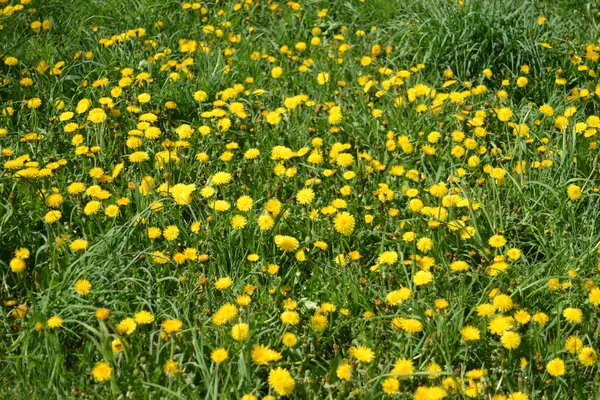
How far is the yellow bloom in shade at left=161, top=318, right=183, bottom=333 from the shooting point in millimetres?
2531

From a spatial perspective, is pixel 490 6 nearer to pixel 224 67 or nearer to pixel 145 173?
pixel 224 67

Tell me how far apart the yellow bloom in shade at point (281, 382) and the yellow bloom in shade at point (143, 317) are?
1.54 ft

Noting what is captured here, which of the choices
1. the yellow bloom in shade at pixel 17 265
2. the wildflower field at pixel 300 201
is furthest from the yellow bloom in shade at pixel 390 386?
the yellow bloom in shade at pixel 17 265

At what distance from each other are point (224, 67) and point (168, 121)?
57cm

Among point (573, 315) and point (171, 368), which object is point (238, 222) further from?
point (573, 315)

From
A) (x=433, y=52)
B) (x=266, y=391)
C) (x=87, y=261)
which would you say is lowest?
(x=266, y=391)

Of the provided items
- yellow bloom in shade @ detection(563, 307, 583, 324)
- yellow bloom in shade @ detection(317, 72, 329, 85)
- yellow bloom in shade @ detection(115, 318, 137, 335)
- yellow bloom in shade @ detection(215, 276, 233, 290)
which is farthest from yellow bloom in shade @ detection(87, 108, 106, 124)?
yellow bloom in shade @ detection(563, 307, 583, 324)

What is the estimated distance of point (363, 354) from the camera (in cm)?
254

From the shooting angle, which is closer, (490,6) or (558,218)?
(558,218)

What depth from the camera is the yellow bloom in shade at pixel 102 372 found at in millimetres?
2393

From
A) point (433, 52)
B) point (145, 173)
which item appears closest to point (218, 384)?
point (145, 173)

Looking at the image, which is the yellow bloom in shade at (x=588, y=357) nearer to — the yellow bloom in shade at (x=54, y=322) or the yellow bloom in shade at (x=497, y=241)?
the yellow bloom in shade at (x=497, y=241)

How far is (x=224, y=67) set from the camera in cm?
427

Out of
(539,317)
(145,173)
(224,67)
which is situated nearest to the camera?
(539,317)
